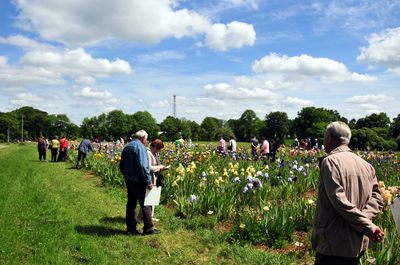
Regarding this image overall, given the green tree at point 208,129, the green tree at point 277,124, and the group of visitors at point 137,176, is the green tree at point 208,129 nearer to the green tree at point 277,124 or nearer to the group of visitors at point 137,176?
the green tree at point 277,124

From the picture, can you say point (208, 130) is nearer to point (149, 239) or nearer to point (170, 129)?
point (170, 129)

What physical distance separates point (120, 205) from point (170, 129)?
266 ft

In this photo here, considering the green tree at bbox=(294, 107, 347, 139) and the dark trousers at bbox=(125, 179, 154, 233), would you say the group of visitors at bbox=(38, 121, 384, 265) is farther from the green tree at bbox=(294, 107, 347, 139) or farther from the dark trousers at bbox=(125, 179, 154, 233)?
the green tree at bbox=(294, 107, 347, 139)

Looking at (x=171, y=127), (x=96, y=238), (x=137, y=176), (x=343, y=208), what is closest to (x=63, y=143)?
(x=96, y=238)

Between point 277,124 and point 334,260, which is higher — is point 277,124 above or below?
above

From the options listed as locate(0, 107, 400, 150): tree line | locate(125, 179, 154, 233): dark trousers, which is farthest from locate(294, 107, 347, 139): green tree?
locate(125, 179, 154, 233): dark trousers

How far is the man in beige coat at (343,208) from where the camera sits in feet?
9.62

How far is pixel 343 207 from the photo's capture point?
9.52 ft

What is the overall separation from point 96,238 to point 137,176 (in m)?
1.24

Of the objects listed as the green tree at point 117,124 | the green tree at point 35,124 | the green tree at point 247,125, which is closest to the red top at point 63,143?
the green tree at point 117,124

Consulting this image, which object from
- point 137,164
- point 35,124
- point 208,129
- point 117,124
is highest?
point 35,124

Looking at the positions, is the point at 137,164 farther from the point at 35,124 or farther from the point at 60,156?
the point at 35,124

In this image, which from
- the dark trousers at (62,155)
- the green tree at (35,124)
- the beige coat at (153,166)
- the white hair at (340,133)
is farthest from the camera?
the green tree at (35,124)

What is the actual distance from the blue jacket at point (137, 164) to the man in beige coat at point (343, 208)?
3640 mm
